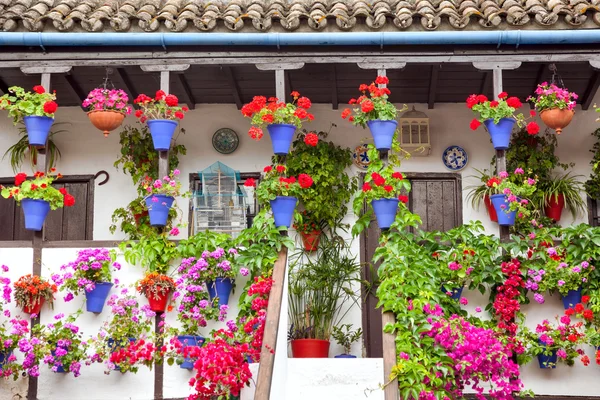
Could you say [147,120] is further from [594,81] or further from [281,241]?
[594,81]

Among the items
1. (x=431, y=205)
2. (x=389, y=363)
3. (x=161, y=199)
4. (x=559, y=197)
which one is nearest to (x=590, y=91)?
(x=559, y=197)

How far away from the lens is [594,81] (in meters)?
12.1

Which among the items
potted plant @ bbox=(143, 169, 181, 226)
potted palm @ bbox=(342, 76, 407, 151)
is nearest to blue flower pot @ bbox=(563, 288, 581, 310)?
potted palm @ bbox=(342, 76, 407, 151)

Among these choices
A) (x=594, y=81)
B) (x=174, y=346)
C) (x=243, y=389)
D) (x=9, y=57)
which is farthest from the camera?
(x=594, y=81)

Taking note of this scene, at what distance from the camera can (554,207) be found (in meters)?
12.0

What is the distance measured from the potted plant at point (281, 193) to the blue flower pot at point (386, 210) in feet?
2.49

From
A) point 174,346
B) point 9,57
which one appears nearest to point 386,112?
point 174,346

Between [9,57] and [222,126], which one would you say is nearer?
[9,57]

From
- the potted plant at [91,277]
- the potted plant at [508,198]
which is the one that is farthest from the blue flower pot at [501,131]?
the potted plant at [91,277]

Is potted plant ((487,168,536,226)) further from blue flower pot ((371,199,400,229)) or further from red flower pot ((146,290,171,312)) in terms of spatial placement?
red flower pot ((146,290,171,312))

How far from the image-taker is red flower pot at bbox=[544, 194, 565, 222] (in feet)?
39.3

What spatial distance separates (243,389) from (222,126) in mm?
4648

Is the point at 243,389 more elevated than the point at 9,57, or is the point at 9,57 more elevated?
the point at 9,57

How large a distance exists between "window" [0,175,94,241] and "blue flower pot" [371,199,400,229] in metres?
3.78
